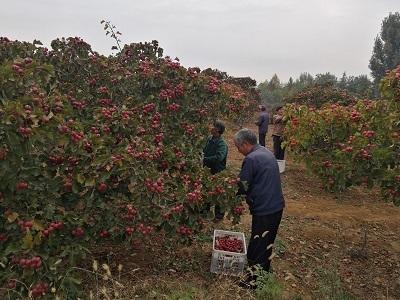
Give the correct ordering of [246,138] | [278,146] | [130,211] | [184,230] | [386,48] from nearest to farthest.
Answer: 1. [130,211]
2. [184,230]
3. [246,138]
4. [278,146]
5. [386,48]

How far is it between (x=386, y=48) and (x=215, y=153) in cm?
4396

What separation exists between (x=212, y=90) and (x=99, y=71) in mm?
1523

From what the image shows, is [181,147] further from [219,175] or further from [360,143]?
[360,143]

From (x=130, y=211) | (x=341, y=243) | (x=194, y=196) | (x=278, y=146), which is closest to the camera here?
(x=130, y=211)

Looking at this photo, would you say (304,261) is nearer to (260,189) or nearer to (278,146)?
(260,189)

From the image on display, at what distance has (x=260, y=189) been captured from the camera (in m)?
4.74

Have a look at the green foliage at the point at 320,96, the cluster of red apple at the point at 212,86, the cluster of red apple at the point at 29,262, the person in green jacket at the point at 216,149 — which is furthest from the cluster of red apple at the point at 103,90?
the green foliage at the point at 320,96

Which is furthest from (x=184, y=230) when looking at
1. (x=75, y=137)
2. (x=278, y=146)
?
(x=278, y=146)

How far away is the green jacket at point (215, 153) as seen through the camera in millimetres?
6527

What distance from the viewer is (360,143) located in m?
5.07

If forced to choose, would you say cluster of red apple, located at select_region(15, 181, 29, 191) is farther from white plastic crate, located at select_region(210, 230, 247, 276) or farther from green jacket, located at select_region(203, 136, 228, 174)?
green jacket, located at select_region(203, 136, 228, 174)

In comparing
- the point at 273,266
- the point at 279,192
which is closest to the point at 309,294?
the point at 273,266

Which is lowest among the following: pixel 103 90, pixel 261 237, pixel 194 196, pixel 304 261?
pixel 304 261

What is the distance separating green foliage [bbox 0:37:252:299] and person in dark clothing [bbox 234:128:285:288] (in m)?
0.19
